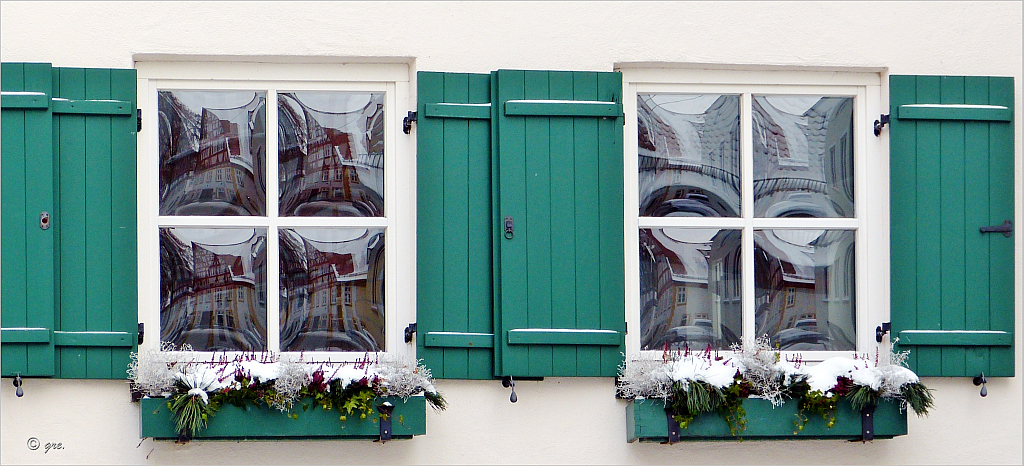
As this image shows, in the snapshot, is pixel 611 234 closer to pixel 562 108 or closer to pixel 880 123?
pixel 562 108

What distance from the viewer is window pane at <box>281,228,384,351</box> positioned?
153 inches

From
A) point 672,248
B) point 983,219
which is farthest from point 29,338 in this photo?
point 983,219

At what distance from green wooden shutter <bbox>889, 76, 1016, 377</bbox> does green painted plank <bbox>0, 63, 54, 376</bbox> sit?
319 centimetres

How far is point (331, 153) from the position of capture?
12.9 ft

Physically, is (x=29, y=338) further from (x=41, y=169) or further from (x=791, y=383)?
(x=791, y=383)

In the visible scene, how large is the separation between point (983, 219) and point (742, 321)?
1.01 meters

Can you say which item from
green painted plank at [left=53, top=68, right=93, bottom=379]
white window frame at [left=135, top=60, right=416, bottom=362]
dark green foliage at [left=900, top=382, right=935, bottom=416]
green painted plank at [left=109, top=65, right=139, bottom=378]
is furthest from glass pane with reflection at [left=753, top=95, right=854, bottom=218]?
green painted plank at [left=53, top=68, right=93, bottom=379]

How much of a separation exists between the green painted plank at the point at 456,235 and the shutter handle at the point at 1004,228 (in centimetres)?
202

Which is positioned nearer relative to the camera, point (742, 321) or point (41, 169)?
point (41, 169)

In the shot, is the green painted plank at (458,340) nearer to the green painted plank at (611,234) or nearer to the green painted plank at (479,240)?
the green painted plank at (479,240)

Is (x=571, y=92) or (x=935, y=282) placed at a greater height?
(x=571, y=92)

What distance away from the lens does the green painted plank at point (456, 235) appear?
3750 mm

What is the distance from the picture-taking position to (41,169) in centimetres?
363

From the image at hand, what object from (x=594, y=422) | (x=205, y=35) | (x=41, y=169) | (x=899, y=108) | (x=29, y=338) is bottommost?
(x=594, y=422)
